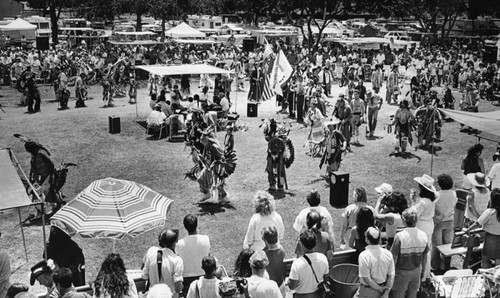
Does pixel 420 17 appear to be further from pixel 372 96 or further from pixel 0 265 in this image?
pixel 0 265

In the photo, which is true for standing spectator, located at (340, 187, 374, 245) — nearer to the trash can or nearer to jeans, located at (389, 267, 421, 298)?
the trash can

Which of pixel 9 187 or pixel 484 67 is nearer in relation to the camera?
pixel 9 187

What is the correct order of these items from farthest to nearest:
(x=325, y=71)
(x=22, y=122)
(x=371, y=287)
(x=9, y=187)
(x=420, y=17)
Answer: (x=420, y=17), (x=325, y=71), (x=22, y=122), (x=9, y=187), (x=371, y=287)

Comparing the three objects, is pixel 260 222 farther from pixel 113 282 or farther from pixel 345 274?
pixel 113 282

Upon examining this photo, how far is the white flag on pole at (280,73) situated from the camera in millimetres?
18719

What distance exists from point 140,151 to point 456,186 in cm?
932

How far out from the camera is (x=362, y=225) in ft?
23.0

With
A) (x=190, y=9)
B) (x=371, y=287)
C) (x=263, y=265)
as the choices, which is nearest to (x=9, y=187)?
(x=263, y=265)

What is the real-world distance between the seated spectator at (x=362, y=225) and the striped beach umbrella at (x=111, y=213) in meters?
2.60

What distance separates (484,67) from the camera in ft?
112

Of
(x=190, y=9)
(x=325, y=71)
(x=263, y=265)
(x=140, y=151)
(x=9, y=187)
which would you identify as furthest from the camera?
(x=190, y=9)

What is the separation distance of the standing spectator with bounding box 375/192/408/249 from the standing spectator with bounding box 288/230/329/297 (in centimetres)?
176

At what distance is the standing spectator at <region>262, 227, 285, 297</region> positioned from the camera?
6.53m

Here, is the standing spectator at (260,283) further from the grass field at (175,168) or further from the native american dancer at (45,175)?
the native american dancer at (45,175)
